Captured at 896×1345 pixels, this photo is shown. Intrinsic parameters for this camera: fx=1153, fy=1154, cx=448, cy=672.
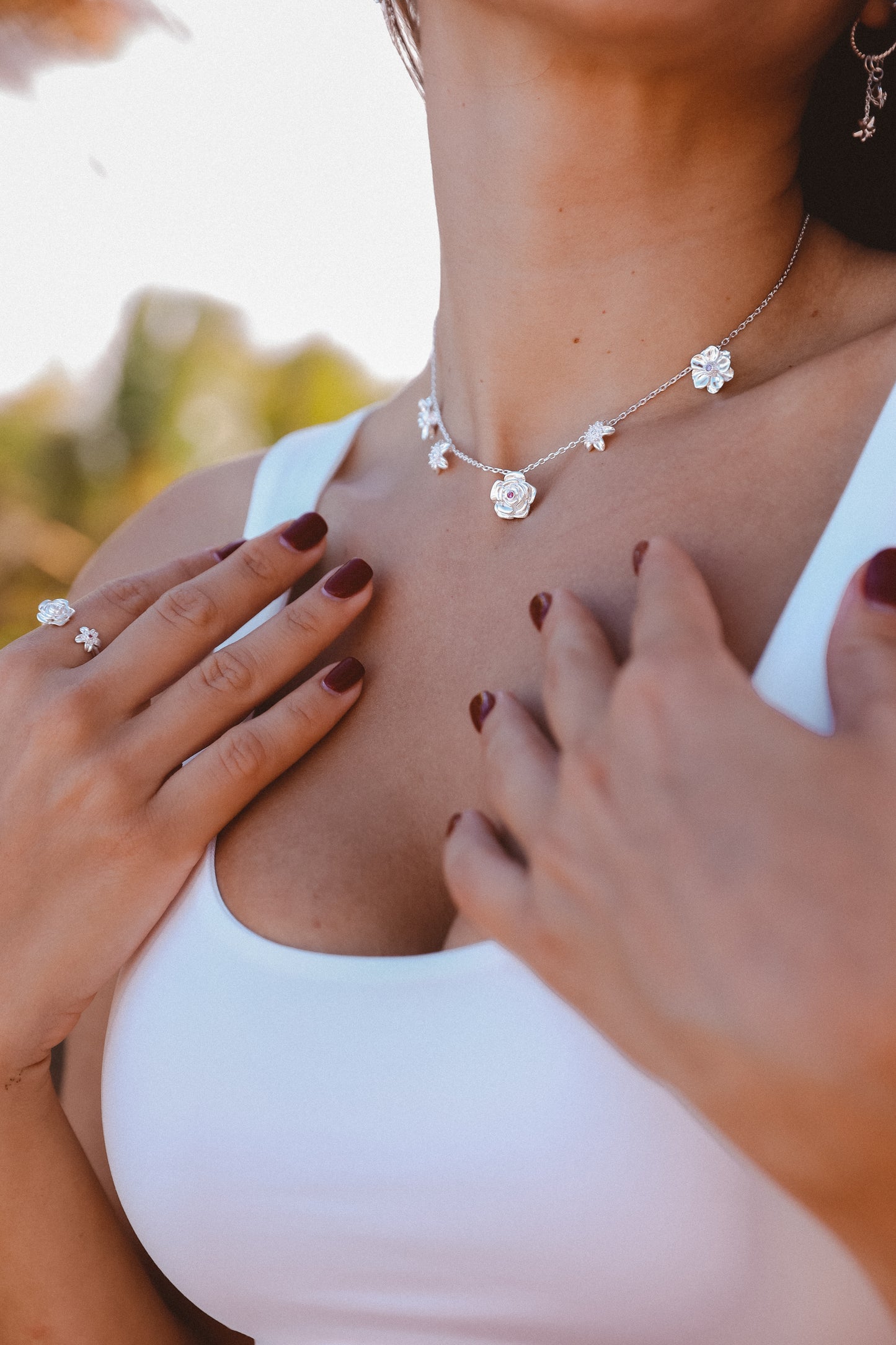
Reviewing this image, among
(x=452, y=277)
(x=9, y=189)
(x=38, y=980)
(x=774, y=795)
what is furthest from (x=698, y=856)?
(x=9, y=189)

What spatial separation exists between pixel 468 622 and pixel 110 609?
49cm

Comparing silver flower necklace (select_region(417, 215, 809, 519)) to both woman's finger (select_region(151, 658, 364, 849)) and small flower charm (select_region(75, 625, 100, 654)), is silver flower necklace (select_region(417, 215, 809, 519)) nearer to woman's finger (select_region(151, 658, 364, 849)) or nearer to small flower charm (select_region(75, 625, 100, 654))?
woman's finger (select_region(151, 658, 364, 849))

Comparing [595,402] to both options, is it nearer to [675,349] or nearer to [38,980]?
[675,349]

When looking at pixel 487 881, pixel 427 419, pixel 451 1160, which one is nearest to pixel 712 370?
pixel 427 419

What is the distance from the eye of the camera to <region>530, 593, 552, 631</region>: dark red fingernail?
3.90 ft

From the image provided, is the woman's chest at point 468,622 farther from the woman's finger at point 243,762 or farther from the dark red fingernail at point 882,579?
the dark red fingernail at point 882,579

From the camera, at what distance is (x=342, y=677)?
1.43 m

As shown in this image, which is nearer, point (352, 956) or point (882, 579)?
point (882, 579)

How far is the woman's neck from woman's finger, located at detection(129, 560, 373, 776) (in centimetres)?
28

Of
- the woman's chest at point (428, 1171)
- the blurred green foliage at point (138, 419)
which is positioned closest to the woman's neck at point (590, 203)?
the woman's chest at point (428, 1171)

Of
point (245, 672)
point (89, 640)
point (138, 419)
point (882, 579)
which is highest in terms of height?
point (89, 640)

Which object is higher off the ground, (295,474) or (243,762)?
(295,474)

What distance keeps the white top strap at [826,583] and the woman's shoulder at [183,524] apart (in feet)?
3.23

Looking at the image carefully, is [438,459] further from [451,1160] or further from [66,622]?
[451,1160]
